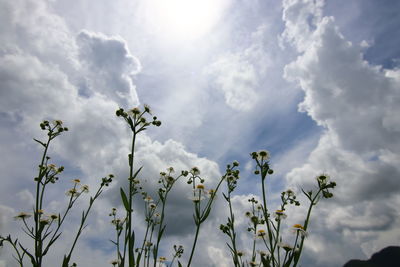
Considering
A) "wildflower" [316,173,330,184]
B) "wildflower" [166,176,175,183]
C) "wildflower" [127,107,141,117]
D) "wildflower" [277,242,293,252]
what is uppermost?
"wildflower" [127,107,141,117]

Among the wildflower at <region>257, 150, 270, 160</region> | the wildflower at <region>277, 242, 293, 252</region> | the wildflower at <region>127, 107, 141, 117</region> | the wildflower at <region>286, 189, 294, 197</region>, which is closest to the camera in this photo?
the wildflower at <region>277, 242, 293, 252</region>

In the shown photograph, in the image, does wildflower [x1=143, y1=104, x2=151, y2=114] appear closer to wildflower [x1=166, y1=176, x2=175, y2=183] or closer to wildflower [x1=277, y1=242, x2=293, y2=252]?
wildflower [x1=166, y1=176, x2=175, y2=183]

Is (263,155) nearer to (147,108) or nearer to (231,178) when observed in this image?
(231,178)

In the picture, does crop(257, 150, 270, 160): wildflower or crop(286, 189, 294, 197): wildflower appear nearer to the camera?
crop(257, 150, 270, 160): wildflower

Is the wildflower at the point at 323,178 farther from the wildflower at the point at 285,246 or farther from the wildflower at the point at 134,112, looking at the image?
the wildflower at the point at 134,112

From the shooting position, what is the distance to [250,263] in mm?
4859

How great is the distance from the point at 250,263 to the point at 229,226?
893 millimetres

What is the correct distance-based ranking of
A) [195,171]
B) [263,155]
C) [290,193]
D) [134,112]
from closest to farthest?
[134,112], [263,155], [290,193], [195,171]

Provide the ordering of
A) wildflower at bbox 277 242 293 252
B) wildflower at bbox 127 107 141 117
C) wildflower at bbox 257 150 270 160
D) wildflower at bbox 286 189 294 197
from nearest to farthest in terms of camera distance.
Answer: wildflower at bbox 277 242 293 252 → wildflower at bbox 127 107 141 117 → wildflower at bbox 257 150 270 160 → wildflower at bbox 286 189 294 197

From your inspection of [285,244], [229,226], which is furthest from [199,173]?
[285,244]

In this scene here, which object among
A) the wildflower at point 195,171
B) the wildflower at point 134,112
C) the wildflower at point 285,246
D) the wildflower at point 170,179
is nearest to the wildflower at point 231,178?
the wildflower at point 195,171

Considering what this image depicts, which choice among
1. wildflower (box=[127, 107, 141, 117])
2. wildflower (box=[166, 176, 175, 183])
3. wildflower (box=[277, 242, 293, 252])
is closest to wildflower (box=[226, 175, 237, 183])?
wildflower (box=[166, 176, 175, 183])

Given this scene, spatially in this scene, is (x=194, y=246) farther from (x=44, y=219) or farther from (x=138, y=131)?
(x=44, y=219)

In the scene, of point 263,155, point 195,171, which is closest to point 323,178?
point 263,155
